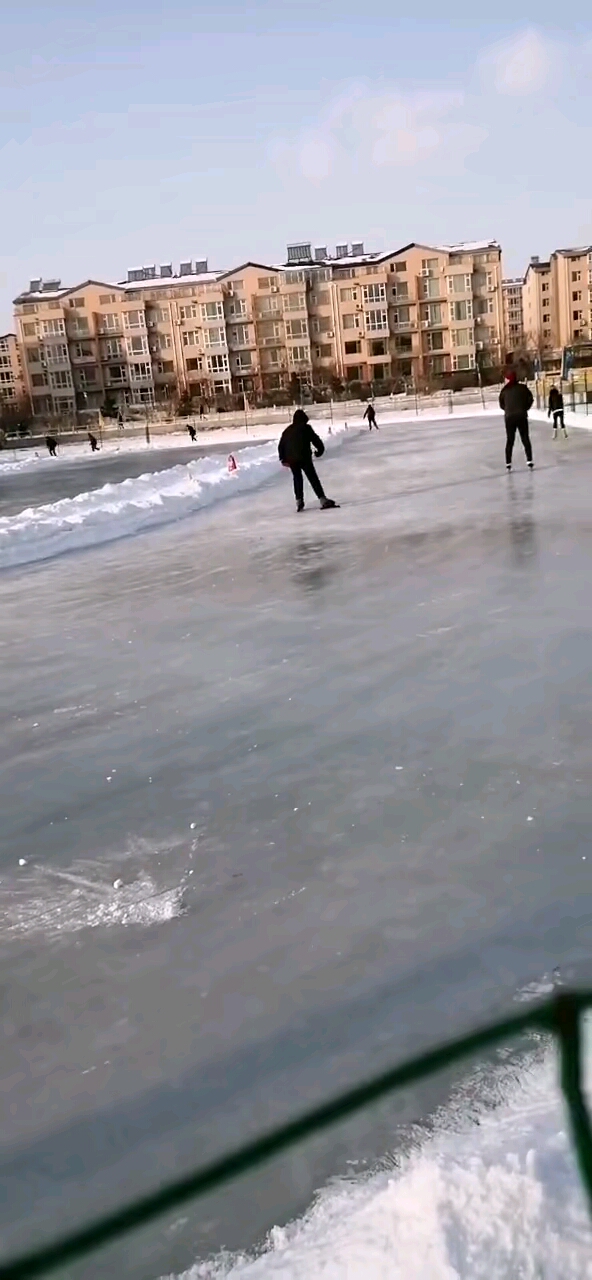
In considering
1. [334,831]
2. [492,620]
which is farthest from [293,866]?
[492,620]

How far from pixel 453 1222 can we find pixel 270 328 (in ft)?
282

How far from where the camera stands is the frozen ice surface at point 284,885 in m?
1.93

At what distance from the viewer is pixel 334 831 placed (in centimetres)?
338

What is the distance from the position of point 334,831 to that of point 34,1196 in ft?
5.38

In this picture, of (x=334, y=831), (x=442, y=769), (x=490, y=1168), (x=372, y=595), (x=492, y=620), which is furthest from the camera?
(x=372, y=595)

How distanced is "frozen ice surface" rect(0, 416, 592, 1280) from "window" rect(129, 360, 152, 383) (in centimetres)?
8043

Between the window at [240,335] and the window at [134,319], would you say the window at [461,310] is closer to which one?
the window at [240,335]

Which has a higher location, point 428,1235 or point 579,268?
point 579,268

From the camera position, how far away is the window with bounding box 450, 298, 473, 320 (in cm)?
8156

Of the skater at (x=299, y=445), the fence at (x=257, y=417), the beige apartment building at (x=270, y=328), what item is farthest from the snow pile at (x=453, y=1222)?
the beige apartment building at (x=270, y=328)

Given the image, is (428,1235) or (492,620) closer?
(428,1235)

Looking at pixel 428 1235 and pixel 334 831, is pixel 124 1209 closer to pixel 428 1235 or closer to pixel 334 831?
pixel 428 1235

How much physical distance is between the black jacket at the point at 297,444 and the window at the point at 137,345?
7440 cm

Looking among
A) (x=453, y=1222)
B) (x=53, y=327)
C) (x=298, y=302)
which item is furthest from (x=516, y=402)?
(x=53, y=327)
